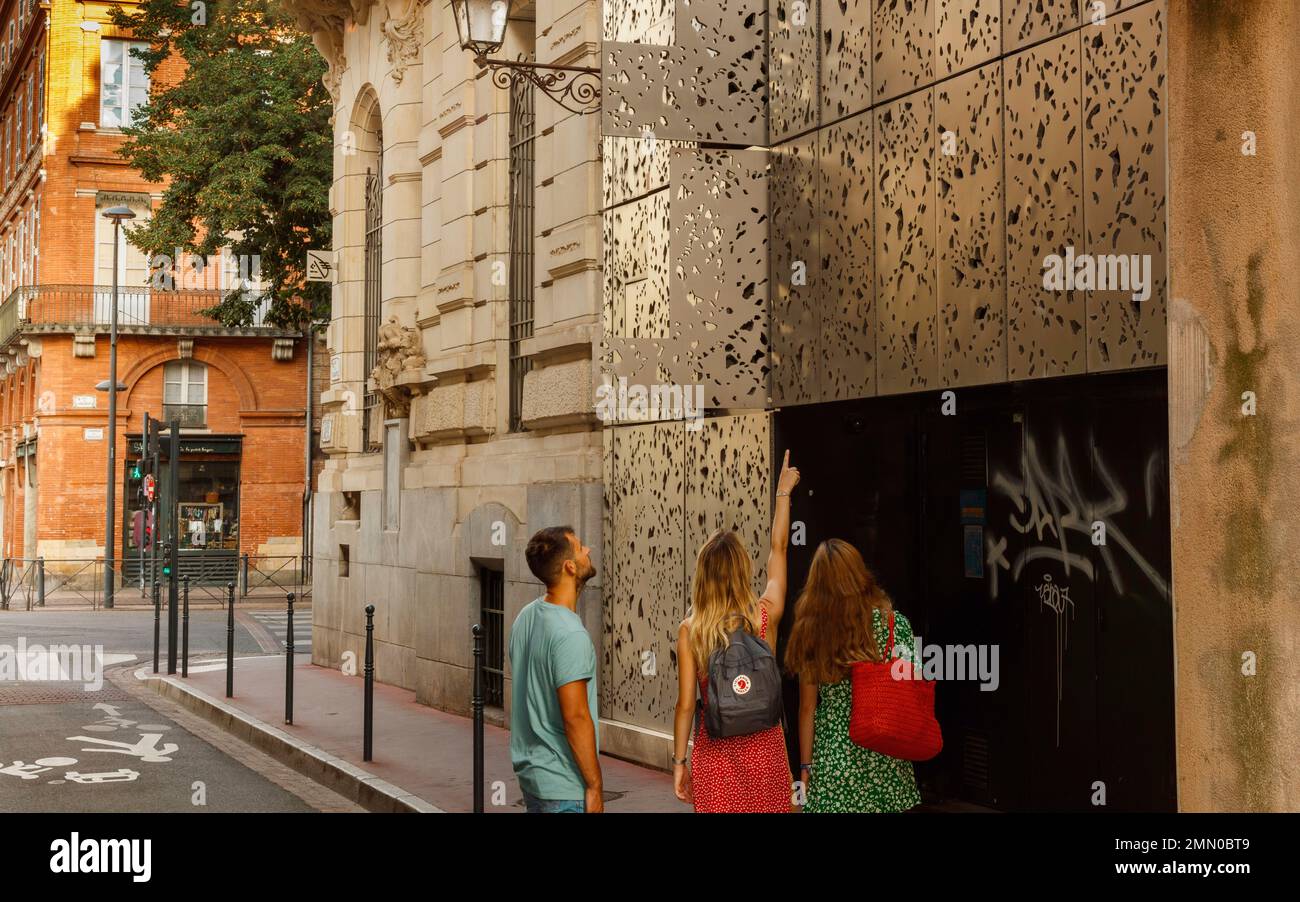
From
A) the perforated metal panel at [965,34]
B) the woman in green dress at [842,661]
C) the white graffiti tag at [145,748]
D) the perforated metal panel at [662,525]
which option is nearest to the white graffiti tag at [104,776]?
the white graffiti tag at [145,748]

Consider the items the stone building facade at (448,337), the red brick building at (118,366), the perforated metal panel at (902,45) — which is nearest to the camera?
the perforated metal panel at (902,45)

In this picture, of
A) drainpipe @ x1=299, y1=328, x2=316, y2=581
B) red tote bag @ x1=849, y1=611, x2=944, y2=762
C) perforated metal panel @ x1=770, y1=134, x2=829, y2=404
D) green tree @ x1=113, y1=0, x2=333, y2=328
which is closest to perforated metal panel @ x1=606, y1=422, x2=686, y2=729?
perforated metal panel @ x1=770, y1=134, x2=829, y2=404

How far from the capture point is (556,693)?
18.6ft

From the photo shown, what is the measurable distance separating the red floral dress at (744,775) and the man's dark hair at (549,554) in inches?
27.6

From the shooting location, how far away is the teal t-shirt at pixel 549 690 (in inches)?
222

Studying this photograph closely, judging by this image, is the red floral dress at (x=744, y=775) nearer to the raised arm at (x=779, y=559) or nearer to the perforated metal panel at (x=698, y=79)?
the raised arm at (x=779, y=559)

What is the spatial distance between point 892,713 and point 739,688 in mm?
627

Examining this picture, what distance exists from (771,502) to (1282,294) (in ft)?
15.7

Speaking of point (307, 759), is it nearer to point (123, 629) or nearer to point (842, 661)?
point (842, 661)

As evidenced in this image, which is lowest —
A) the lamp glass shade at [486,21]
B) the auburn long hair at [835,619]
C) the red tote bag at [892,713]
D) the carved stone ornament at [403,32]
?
the red tote bag at [892,713]

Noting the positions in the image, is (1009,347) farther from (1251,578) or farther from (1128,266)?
(1251,578)

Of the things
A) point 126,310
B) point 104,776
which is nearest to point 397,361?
point 104,776

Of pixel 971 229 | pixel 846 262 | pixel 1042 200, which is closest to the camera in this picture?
pixel 1042 200
